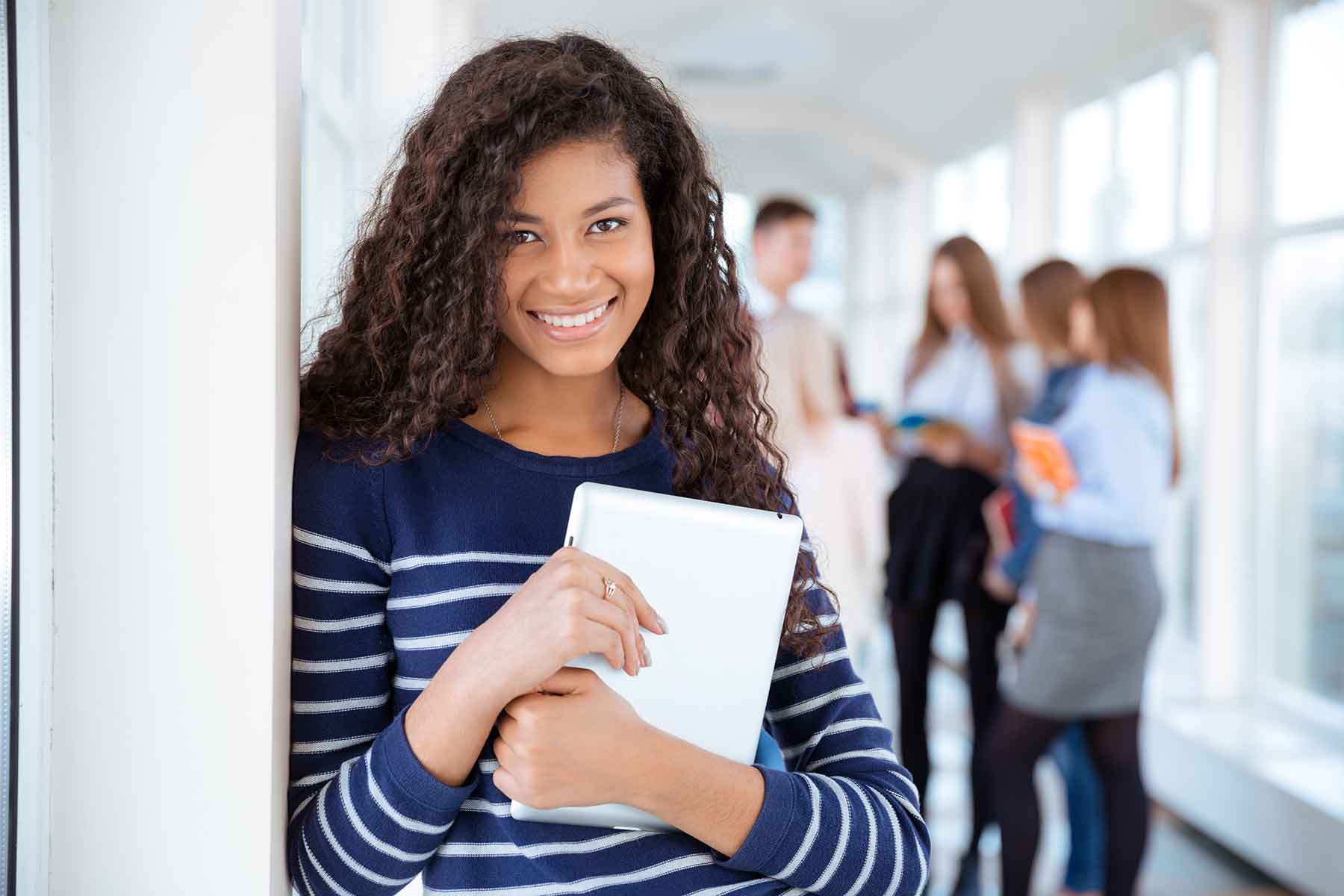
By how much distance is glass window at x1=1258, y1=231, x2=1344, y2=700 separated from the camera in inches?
133

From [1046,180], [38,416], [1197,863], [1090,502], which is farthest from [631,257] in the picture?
[1046,180]

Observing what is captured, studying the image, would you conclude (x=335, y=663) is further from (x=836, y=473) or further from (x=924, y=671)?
(x=924, y=671)

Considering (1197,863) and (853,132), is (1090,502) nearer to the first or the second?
(1197,863)

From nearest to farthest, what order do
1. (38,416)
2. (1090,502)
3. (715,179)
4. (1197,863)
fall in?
(38,416), (715,179), (1090,502), (1197,863)

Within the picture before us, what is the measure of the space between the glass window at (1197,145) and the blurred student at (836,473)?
1.88 metres

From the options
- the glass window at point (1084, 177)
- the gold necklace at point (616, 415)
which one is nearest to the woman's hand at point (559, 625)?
the gold necklace at point (616, 415)

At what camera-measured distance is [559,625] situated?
804 mm

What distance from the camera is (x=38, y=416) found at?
826 millimetres

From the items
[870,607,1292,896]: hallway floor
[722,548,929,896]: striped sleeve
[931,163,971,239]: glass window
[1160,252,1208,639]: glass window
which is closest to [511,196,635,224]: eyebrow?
[722,548,929,896]: striped sleeve

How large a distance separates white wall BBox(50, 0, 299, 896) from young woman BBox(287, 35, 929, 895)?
7 centimetres

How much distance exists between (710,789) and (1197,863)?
9.92 ft

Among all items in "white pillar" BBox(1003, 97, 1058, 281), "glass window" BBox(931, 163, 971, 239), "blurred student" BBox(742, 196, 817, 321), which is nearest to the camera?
"blurred student" BBox(742, 196, 817, 321)

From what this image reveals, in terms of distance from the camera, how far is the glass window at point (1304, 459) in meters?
3.38

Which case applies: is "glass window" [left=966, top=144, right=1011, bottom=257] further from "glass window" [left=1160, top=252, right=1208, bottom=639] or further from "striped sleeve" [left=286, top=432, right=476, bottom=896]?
"striped sleeve" [left=286, top=432, right=476, bottom=896]
